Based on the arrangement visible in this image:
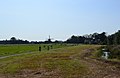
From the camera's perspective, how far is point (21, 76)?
21328mm

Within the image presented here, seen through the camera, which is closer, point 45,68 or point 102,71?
point 102,71

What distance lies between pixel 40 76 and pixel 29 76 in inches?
29.9

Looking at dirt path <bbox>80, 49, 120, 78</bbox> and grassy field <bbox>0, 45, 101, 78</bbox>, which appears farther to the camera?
grassy field <bbox>0, 45, 101, 78</bbox>

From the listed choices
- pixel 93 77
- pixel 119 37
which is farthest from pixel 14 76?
pixel 119 37

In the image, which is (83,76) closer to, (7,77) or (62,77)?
(62,77)

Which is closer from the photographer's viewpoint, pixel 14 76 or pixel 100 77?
pixel 100 77

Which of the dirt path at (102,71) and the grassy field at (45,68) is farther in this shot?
the grassy field at (45,68)

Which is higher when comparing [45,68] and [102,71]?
[45,68]

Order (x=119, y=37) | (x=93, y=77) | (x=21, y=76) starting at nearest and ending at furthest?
1. (x=93, y=77)
2. (x=21, y=76)
3. (x=119, y=37)

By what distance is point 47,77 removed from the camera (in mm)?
20328

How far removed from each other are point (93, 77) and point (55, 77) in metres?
2.45

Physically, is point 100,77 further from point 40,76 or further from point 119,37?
point 119,37

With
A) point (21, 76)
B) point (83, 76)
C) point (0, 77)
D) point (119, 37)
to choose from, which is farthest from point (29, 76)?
point (119, 37)

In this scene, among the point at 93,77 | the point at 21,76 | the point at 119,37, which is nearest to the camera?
the point at 93,77
